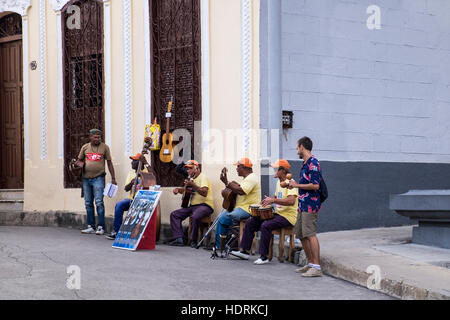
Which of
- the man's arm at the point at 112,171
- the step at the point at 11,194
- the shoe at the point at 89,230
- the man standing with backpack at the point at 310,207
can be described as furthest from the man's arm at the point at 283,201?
the step at the point at 11,194

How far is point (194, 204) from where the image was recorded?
35.7ft

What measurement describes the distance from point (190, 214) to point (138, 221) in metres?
1.05

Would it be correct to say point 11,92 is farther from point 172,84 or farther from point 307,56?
point 307,56

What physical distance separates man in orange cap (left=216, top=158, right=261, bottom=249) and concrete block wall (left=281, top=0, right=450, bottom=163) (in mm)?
1156

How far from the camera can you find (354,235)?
10.5 m

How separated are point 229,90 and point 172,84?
1.35m

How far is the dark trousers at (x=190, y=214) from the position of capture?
1055 cm

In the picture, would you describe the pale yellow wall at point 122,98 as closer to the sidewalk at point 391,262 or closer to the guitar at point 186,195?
the guitar at point 186,195

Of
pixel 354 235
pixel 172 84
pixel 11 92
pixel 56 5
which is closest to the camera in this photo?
pixel 354 235

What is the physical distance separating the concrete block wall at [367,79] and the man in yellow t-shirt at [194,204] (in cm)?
134

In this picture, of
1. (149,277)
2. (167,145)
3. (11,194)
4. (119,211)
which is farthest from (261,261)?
(11,194)

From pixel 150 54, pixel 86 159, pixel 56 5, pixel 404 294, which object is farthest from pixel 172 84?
pixel 404 294

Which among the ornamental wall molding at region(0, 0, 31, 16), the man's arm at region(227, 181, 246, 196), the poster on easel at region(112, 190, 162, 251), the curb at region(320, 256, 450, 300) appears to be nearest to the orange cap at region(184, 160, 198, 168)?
the poster on easel at region(112, 190, 162, 251)

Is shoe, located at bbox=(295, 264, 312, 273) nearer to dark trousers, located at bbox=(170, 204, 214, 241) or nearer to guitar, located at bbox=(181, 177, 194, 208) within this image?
dark trousers, located at bbox=(170, 204, 214, 241)
